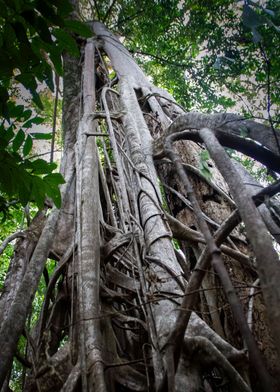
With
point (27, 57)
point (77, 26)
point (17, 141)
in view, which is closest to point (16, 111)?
point (17, 141)

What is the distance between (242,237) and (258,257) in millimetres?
1682

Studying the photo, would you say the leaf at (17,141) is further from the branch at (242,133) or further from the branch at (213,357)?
the branch at (213,357)

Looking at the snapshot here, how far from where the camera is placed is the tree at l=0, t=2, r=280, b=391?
1.14 m

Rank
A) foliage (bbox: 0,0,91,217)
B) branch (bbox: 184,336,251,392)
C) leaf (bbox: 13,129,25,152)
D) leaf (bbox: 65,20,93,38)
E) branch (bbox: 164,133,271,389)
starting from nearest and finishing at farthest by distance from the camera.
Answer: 1. branch (bbox: 164,133,271,389)
2. foliage (bbox: 0,0,91,217)
3. leaf (bbox: 65,20,93,38)
4. branch (bbox: 184,336,251,392)
5. leaf (bbox: 13,129,25,152)

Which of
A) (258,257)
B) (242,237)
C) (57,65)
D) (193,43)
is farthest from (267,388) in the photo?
(193,43)

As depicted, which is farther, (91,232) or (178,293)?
(91,232)

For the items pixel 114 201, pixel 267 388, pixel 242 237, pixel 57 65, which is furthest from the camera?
pixel 114 201

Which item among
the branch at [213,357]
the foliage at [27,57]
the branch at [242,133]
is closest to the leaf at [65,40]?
the foliage at [27,57]

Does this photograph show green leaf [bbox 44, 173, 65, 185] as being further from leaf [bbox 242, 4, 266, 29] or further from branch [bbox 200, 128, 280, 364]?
leaf [bbox 242, 4, 266, 29]

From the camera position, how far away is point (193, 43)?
15.3 feet

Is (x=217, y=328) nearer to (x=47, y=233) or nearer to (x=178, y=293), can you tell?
(x=178, y=293)

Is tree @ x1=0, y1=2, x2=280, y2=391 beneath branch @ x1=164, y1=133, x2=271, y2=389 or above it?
above

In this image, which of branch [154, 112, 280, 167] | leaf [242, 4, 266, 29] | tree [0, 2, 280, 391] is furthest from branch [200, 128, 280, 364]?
leaf [242, 4, 266, 29]

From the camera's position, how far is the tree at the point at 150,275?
1.14 meters
